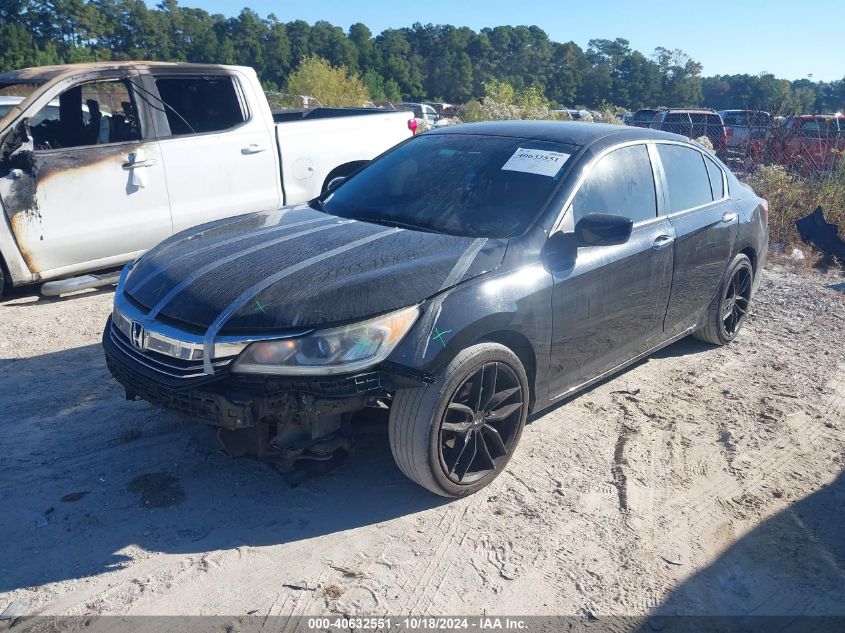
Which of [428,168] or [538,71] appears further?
[538,71]

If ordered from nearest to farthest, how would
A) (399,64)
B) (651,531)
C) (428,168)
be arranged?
(651,531)
(428,168)
(399,64)

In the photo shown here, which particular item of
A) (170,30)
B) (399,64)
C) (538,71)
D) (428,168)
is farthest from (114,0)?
(428,168)

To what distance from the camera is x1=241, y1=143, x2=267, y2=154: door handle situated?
22.3ft

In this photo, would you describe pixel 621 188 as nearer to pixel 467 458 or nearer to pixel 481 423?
pixel 481 423

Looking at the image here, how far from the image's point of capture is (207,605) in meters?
2.71

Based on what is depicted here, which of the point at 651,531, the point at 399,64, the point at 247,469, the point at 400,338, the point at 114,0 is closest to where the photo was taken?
the point at 400,338

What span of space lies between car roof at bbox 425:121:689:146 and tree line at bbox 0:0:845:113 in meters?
61.4

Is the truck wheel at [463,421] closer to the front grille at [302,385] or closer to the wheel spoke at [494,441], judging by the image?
the wheel spoke at [494,441]

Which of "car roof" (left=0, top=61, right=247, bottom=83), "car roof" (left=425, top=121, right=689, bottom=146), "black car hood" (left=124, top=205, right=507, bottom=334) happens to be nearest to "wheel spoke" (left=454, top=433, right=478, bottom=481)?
"black car hood" (left=124, top=205, right=507, bottom=334)

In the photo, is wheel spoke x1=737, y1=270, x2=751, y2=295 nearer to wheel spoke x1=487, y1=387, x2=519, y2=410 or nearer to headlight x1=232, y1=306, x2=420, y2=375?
wheel spoke x1=487, y1=387, x2=519, y2=410

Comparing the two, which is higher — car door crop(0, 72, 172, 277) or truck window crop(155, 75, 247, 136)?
truck window crop(155, 75, 247, 136)

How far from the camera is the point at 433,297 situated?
10.3ft

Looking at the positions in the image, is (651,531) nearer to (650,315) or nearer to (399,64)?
(650,315)

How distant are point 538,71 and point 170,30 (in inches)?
2016
